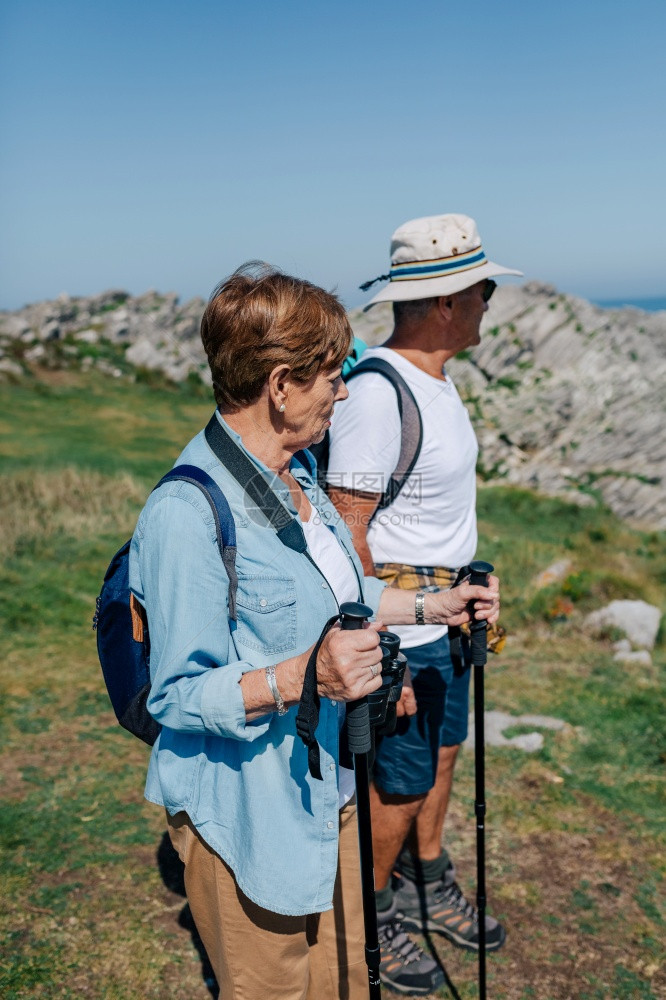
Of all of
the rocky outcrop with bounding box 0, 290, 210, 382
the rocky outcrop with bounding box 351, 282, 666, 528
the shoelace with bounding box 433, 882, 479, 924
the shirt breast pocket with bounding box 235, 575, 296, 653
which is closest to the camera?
the shirt breast pocket with bounding box 235, 575, 296, 653

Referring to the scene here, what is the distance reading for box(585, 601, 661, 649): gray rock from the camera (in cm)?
682

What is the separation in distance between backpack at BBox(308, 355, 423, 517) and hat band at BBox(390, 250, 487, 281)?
462mm

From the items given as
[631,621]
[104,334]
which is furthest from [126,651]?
[104,334]

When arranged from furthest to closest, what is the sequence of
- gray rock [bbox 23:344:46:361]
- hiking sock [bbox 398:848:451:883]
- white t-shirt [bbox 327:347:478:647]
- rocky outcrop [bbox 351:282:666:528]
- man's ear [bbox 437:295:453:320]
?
gray rock [bbox 23:344:46:361], rocky outcrop [bbox 351:282:666:528], hiking sock [bbox 398:848:451:883], man's ear [bbox 437:295:453:320], white t-shirt [bbox 327:347:478:647]

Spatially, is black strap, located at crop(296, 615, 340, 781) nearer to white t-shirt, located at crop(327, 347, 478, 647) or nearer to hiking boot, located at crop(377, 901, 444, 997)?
white t-shirt, located at crop(327, 347, 478, 647)

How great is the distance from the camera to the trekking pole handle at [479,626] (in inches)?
108

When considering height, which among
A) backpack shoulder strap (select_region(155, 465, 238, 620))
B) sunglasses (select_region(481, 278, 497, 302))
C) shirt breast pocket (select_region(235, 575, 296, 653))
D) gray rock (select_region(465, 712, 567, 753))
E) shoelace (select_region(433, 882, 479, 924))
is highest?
sunglasses (select_region(481, 278, 497, 302))

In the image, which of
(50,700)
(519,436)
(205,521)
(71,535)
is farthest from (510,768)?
(519,436)

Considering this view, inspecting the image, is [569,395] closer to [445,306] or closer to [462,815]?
[462,815]

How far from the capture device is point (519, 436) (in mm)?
24766

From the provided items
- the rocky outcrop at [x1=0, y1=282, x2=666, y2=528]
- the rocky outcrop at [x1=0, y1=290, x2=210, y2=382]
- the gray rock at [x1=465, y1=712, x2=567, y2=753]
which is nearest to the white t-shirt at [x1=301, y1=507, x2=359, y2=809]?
the gray rock at [x1=465, y1=712, x2=567, y2=753]

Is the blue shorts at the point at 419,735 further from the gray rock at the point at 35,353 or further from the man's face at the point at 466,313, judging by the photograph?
the gray rock at the point at 35,353

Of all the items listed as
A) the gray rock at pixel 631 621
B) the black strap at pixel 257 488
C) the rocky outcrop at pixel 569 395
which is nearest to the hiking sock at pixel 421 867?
the black strap at pixel 257 488

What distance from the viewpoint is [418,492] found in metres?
3.11
